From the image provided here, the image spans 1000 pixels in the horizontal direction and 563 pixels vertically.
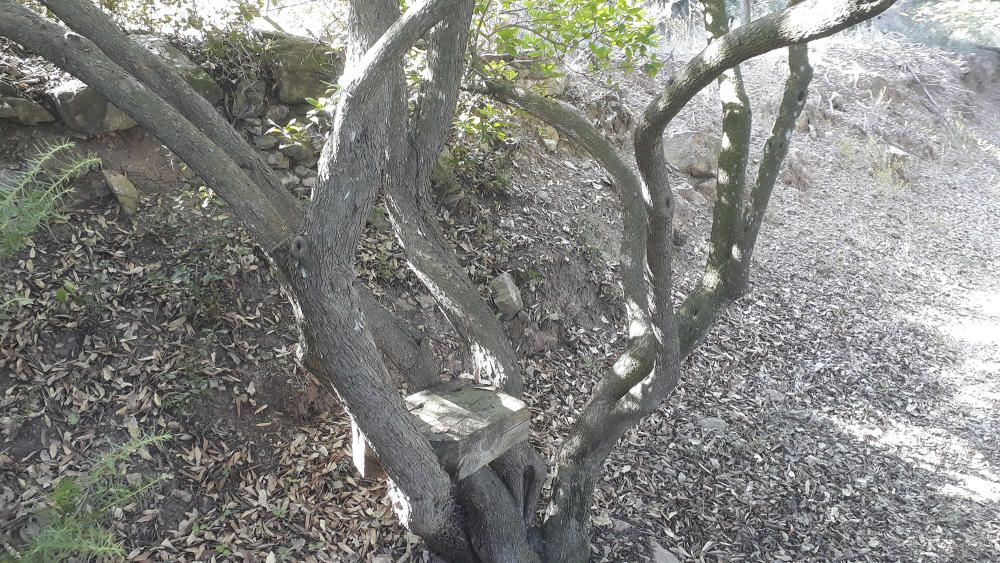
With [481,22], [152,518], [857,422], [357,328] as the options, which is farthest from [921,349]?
[152,518]

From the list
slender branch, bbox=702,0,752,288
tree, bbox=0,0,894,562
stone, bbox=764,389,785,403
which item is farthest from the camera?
stone, bbox=764,389,785,403

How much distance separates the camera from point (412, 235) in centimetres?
303

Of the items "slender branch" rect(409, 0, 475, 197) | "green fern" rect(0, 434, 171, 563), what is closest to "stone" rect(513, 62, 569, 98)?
"slender branch" rect(409, 0, 475, 197)

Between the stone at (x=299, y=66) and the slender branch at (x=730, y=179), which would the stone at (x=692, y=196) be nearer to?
the slender branch at (x=730, y=179)

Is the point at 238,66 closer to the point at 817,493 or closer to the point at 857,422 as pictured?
the point at 817,493

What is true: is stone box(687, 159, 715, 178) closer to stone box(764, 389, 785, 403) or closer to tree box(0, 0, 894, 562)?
stone box(764, 389, 785, 403)

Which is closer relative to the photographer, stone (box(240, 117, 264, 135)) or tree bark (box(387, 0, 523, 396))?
tree bark (box(387, 0, 523, 396))

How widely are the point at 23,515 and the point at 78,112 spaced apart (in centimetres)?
249

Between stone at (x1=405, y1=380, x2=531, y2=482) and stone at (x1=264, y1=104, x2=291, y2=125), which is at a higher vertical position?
stone at (x1=264, y1=104, x2=291, y2=125)

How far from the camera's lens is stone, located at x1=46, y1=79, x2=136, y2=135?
12.8 ft

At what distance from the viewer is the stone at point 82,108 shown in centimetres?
390

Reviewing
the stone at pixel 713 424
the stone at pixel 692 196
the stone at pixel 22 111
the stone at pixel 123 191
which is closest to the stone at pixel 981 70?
the stone at pixel 692 196

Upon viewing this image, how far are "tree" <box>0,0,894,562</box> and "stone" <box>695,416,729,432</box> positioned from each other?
140cm

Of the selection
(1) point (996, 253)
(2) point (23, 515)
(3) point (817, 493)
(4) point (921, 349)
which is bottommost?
(1) point (996, 253)
